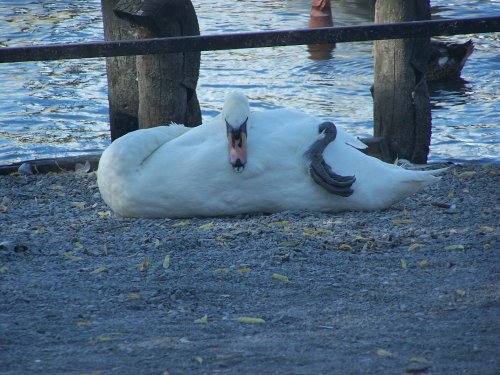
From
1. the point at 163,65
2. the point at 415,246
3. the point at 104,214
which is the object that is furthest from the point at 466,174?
the point at 104,214

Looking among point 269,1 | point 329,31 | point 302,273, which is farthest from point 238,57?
point 302,273

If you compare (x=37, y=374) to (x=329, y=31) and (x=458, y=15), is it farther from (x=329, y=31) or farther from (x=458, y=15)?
(x=458, y=15)

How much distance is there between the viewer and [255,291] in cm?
456

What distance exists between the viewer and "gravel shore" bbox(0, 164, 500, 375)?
146 inches

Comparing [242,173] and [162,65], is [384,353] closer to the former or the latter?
[242,173]

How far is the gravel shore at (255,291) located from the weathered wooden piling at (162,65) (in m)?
1.27

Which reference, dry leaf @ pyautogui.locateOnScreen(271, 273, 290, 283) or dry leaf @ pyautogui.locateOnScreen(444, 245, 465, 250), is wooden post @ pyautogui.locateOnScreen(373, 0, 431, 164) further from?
dry leaf @ pyautogui.locateOnScreen(271, 273, 290, 283)

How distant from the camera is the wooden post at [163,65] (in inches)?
282

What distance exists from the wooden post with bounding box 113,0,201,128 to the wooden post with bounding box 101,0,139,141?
49 centimetres

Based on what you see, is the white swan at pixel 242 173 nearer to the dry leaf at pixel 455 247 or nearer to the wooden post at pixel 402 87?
the dry leaf at pixel 455 247

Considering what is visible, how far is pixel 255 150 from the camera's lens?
19.9ft

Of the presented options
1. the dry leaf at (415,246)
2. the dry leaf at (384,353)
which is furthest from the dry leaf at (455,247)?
the dry leaf at (384,353)

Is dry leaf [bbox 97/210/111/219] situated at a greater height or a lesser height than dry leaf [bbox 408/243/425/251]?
lesser

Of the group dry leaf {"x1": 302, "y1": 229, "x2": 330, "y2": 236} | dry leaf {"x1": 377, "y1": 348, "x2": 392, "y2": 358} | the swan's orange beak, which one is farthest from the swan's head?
dry leaf {"x1": 377, "y1": 348, "x2": 392, "y2": 358}
